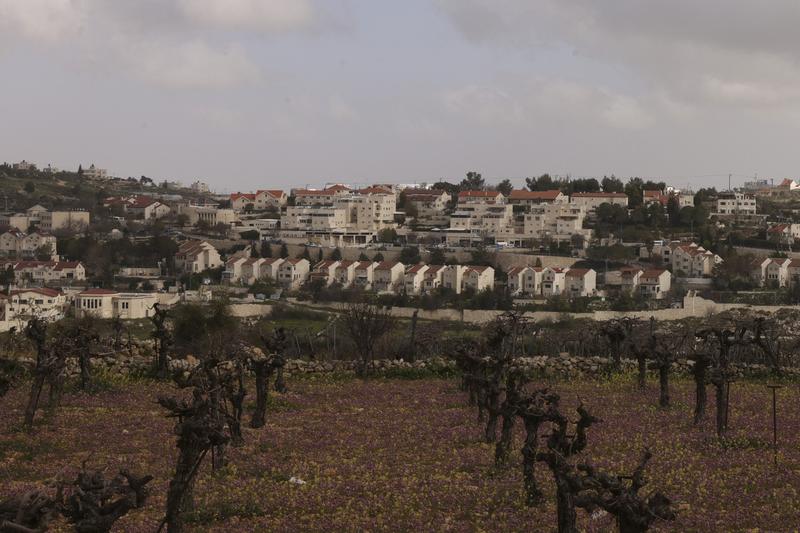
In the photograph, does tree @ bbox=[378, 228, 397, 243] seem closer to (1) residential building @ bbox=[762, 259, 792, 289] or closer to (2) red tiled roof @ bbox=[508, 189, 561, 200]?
(2) red tiled roof @ bbox=[508, 189, 561, 200]

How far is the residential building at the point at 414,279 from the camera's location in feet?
251

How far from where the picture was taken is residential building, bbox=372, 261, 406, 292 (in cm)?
7762

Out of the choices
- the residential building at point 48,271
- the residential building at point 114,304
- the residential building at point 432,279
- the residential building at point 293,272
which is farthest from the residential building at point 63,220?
the residential building at point 114,304

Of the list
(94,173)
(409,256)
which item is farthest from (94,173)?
(409,256)

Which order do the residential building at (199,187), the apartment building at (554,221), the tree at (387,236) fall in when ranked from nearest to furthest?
the apartment building at (554,221) < the tree at (387,236) < the residential building at (199,187)

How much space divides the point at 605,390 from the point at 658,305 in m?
44.0

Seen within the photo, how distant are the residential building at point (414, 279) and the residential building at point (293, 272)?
7.94m

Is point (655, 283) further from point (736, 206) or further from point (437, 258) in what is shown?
point (736, 206)

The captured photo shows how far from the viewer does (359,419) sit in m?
19.2

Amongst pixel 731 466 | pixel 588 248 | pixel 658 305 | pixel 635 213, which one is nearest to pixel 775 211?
pixel 635 213

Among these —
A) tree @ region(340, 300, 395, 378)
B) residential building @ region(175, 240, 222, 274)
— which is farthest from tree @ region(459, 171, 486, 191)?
tree @ region(340, 300, 395, 378)

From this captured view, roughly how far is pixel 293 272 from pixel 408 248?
489 inches

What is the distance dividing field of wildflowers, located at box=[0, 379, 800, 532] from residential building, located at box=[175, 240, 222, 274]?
6249 cm

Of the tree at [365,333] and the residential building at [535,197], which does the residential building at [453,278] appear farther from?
the tree at [365,333]
